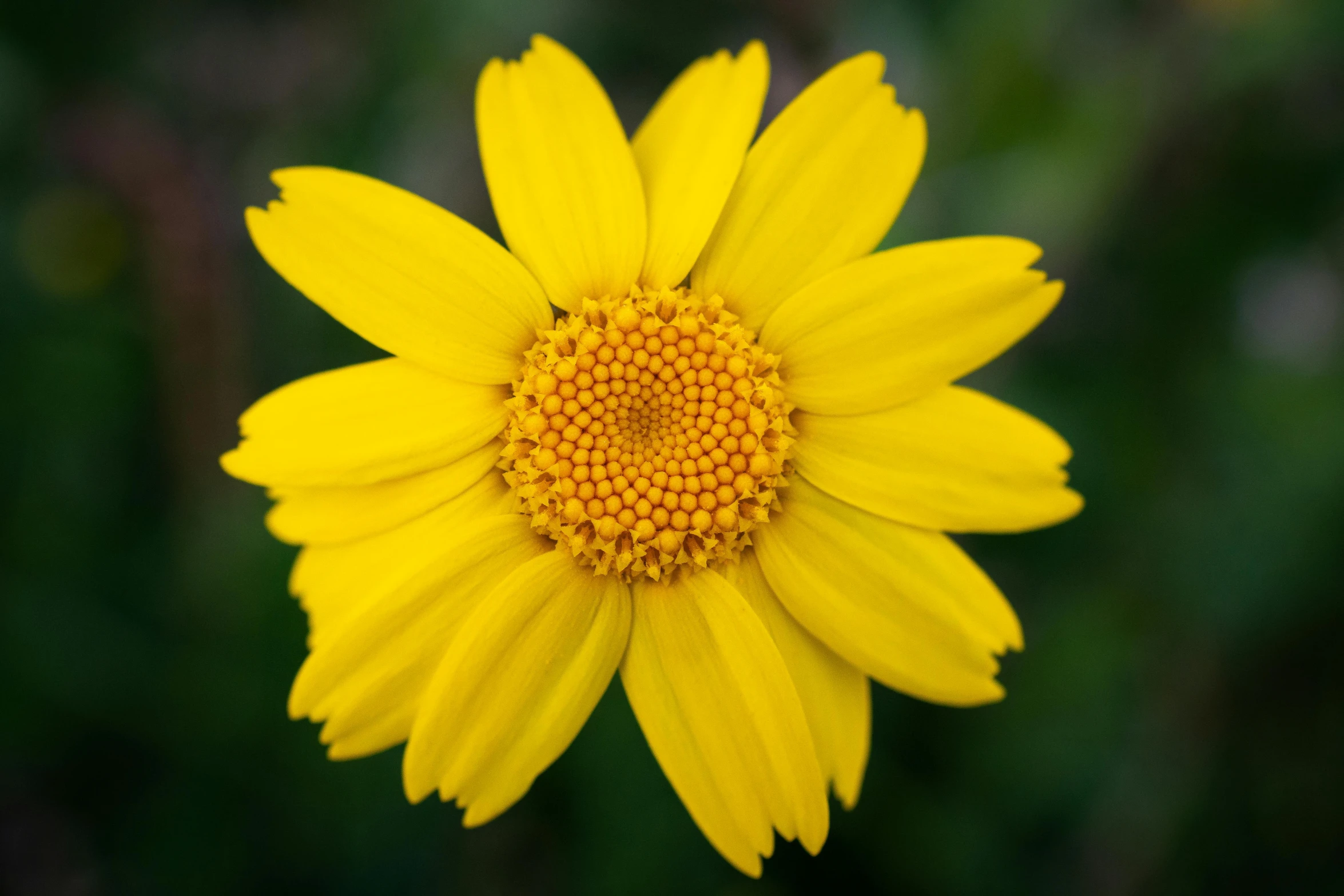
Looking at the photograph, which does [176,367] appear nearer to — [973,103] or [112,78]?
[112,78]

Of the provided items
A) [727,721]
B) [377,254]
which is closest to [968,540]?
[727,721]

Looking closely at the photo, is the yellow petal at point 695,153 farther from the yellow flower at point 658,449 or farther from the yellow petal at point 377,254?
the yellow petal at point 377,254

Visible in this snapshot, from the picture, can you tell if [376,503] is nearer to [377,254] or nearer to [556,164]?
[377,254]

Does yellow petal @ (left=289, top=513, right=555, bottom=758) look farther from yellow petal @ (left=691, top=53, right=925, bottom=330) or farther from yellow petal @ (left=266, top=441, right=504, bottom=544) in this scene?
yellow petal @ (left=691, top=53, right=925, bottom=330)

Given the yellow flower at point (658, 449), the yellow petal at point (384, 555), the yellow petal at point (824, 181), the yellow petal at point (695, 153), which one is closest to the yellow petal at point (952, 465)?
the yellow flower at point (658, 449)

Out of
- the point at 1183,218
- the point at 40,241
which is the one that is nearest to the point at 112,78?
the point at 40,241
